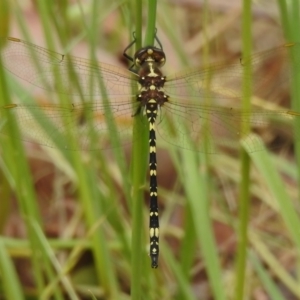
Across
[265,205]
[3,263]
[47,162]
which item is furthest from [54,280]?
[265,205]

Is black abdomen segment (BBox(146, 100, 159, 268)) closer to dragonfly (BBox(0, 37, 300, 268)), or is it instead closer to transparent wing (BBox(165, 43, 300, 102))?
dragonfly (BBox(0, 37, 300, 268))

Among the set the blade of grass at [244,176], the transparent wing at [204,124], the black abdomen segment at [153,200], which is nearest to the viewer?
the blade of grass at [244,176]

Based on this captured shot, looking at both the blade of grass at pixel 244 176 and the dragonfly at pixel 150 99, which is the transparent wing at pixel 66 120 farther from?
the blade of grass at pixel 244 176

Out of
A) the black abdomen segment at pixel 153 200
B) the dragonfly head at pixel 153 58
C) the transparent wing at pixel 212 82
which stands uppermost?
the dragonfly head at pixel 153 58

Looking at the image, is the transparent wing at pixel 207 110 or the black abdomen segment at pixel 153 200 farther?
the transparent wing at pixel 207 110

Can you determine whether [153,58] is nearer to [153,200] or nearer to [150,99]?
[150,99]

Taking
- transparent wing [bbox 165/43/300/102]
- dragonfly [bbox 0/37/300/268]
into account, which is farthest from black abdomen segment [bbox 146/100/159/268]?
transparent wing [bbox 165/43/300/102]

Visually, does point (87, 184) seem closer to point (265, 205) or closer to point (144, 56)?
point (144, 56)

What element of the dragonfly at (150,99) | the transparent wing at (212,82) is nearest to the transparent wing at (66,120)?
the dragonfly at (150,99)

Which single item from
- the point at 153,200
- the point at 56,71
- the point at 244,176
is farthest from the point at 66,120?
the point at 244,176

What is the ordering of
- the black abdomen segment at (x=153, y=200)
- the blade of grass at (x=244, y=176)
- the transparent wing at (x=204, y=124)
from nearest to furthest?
the blade of grass at (x=244, y=176) → the black abdomen segment at (x=153, y=200) → the transparent wing at (x=204, y=124)
